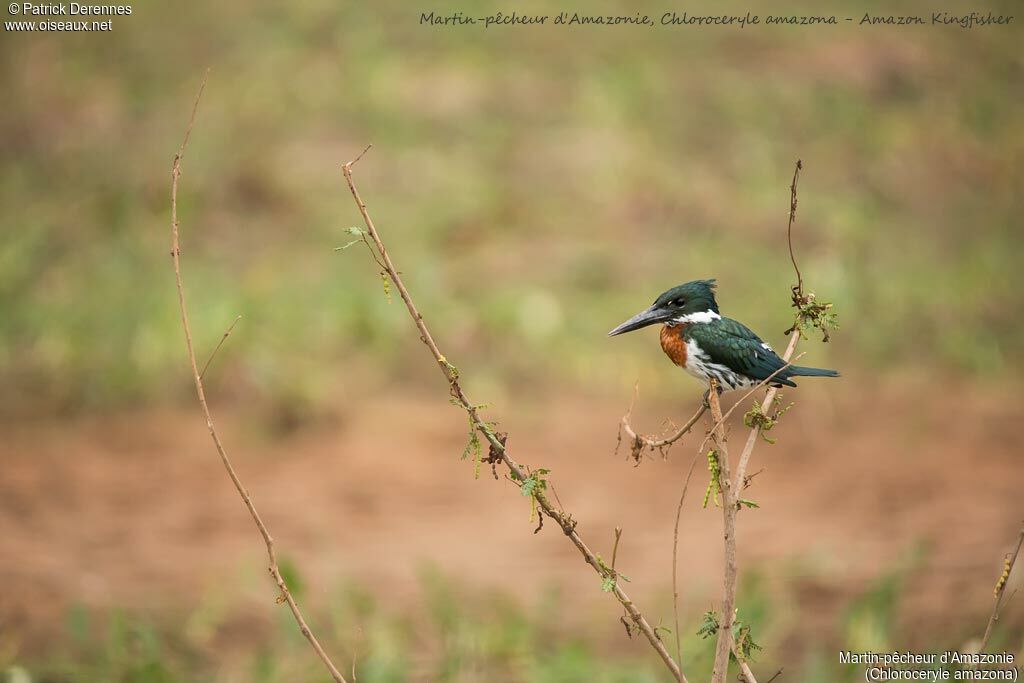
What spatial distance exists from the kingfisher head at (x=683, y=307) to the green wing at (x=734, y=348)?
40mm

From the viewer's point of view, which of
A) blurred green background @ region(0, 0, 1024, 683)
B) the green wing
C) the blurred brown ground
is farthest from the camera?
blurred green background @ region(0, 0, 1024, 683)

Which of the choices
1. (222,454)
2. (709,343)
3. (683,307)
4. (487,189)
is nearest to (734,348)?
(709,343)

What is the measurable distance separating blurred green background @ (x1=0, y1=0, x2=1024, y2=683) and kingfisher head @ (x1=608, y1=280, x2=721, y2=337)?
8.80 feet

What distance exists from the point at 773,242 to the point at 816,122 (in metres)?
1.92

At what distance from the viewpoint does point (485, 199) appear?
30.4 feet

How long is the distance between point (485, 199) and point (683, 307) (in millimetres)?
6908

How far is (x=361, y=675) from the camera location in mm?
4188

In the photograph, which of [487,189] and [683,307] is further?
[487,189]

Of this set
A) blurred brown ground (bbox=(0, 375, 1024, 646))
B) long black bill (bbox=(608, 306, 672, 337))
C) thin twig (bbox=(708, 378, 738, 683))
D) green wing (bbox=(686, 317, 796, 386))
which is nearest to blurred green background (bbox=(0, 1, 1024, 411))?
blurred brown ground (bbox=(0, 375, 1024, 646))

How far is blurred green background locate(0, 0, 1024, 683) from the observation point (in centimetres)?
752

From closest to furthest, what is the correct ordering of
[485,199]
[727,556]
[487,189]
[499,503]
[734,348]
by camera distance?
1. [727,556]
2. [734,348]
3. [499,503]
4. [485,199]
5. [487,189]

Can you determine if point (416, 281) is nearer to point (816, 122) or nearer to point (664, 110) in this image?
point (664, 110)

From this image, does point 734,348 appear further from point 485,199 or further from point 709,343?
point 485,199

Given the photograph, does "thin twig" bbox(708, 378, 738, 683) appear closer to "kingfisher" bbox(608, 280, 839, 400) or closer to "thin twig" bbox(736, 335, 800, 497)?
"thin twig" bbox(736, 335, 800, 497)
